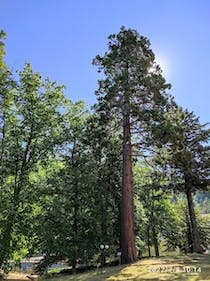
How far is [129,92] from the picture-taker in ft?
49.8

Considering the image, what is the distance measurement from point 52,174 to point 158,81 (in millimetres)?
8726

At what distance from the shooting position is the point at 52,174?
61.2ft

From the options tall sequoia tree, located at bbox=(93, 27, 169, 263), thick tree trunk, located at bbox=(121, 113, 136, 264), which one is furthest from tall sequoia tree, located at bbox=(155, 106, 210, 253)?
thick tree trunk, located at bbox=(121, 113, 136, 264)

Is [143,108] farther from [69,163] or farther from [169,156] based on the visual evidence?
[69,163]

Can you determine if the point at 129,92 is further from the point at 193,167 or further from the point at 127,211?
the point at 193,167

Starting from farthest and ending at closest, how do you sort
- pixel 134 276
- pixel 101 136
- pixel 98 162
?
pixel 98 162
pixel 101 136
pixel 134 276

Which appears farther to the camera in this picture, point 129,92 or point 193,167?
point 193,167

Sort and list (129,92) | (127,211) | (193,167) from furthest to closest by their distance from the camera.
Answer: (193,167) < (129,92) < (127,211)

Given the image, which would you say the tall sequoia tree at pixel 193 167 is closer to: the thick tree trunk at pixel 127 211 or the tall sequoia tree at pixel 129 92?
the tall sequoia tree at pixel 129 92

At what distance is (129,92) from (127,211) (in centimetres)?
606

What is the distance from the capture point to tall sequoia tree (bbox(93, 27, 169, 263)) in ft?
47.8

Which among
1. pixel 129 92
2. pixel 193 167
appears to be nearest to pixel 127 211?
pixel 129 92

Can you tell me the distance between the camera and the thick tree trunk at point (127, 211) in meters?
13.6

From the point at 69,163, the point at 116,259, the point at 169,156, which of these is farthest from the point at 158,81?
the point at 116,259
